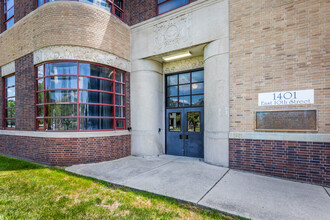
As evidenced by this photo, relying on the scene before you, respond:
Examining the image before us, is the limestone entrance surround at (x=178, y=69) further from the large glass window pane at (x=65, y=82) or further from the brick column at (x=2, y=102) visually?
the brick column at (x=2, y=102)

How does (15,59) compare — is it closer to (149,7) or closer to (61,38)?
(61,38)

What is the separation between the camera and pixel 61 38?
665 centimetres

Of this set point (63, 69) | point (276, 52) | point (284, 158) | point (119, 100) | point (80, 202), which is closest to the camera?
point (80, 202)

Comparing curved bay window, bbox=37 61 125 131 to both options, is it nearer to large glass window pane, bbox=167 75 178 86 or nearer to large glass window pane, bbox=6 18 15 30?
large glass window pane, bbox=167 75 178 86

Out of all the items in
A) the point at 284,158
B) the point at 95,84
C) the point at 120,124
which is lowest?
the point at 284,158

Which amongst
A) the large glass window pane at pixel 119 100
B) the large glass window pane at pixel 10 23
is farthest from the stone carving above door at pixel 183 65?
Result: the large glass window pane at pixel 10 23

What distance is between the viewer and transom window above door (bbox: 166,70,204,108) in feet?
26.5

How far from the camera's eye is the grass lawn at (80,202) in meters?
3.20

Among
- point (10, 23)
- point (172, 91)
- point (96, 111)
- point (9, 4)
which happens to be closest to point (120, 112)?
point (96, 111)

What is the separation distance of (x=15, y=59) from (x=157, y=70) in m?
7.20

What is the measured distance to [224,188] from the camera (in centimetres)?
436

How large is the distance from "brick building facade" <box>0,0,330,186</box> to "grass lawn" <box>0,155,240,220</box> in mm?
2014

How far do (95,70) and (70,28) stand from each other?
1.83 meters

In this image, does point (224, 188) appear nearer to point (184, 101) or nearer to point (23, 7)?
point (184, 101)
